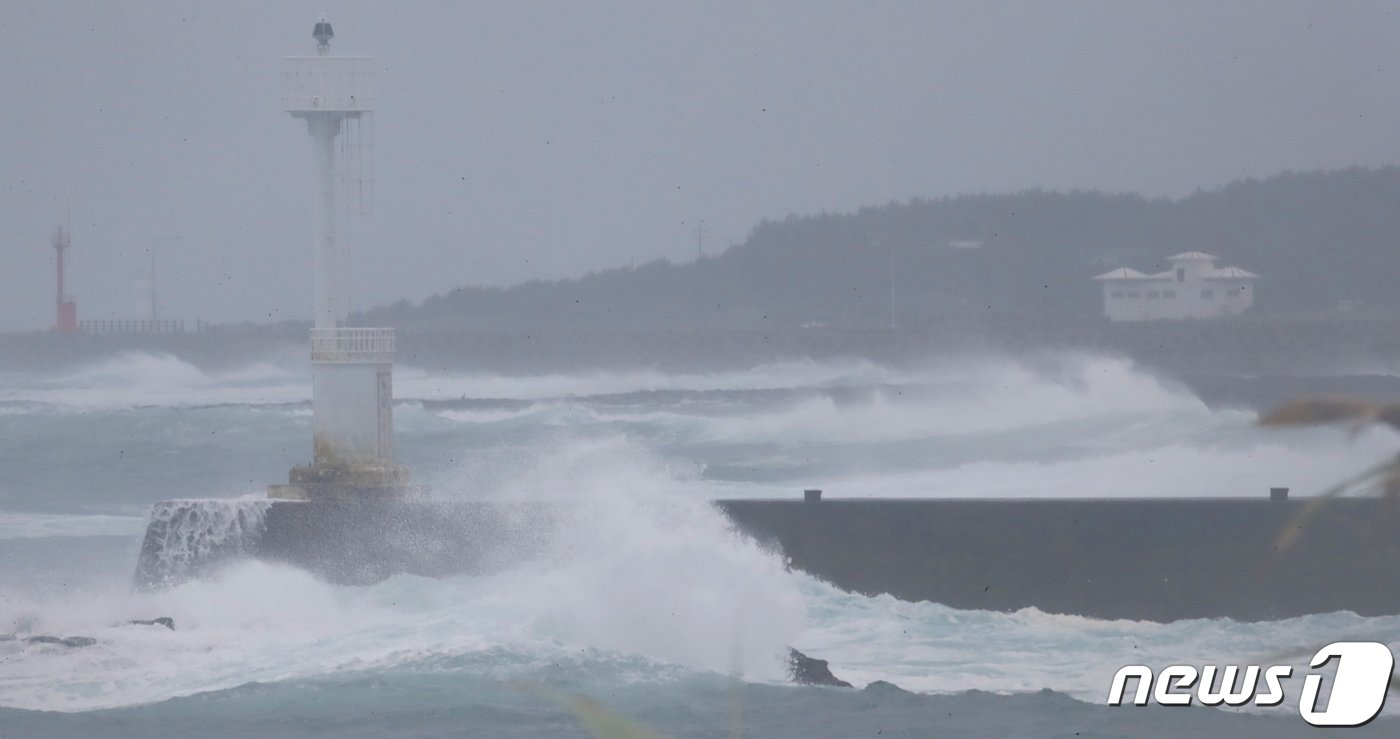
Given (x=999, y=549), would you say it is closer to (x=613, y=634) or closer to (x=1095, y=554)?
(x=1095, y=554)

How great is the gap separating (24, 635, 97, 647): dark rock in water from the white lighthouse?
2.34 metres

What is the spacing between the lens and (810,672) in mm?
10469

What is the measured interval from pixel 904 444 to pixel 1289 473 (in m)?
7.48

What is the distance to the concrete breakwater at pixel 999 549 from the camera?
12.0m

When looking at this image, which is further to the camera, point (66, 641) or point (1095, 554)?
point (1095, 554)

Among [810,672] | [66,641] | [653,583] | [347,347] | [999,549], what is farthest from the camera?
[347,347]

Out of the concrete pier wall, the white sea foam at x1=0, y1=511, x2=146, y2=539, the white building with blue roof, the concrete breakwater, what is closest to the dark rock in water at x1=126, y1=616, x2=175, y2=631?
the concrete breakwater

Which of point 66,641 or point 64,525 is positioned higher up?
point 66,641

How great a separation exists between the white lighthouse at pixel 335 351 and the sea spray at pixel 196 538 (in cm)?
50

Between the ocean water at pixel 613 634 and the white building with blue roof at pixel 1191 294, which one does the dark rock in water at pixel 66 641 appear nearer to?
the ocean water at pixel 613 634

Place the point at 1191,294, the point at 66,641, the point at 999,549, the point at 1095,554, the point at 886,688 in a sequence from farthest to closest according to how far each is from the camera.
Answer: the point at 1191,294, the point at 999,549, the point at 1095,554, the point at 66,641, the point at 886,688
